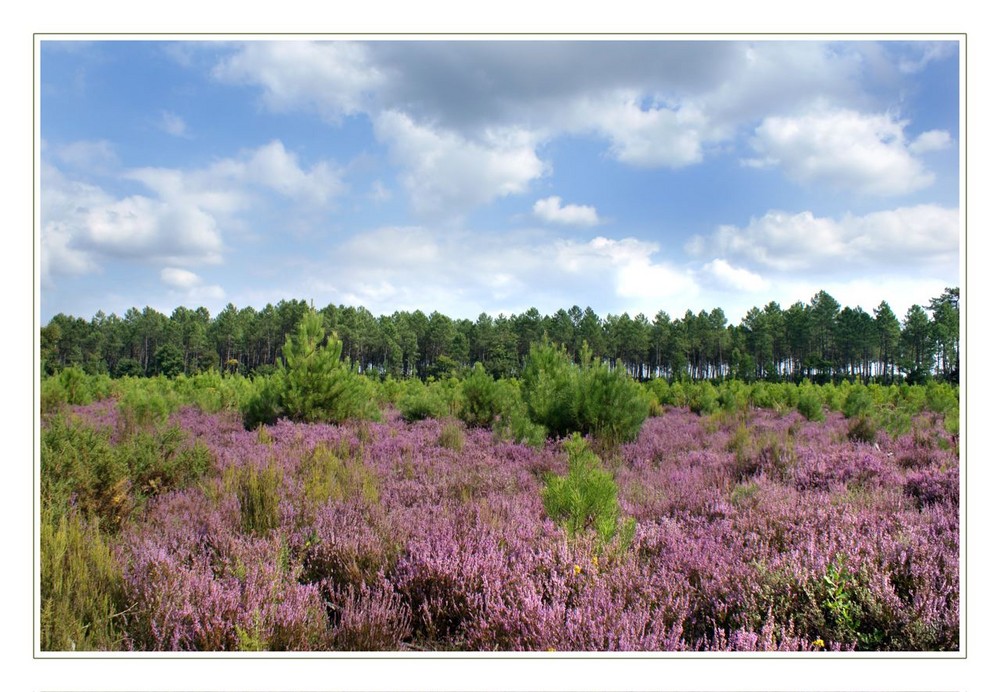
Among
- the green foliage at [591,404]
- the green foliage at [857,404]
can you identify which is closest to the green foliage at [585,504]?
the green foliage at [591,404]

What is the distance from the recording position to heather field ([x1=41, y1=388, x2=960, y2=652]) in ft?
7.98

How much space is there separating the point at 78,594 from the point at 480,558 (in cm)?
209

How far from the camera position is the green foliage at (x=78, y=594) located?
8.28 feet

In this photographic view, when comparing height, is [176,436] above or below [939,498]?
above

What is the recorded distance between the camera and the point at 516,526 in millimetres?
3586

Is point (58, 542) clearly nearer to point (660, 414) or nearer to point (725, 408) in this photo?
point (660, 414)

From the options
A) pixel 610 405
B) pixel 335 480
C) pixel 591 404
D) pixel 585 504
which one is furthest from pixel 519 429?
pixel 585 504

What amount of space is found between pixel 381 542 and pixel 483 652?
1.20 m

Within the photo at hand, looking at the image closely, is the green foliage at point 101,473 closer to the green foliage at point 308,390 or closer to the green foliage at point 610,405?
the green foliage at point 308,390

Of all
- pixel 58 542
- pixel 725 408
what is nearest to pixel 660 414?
pixel 725 408

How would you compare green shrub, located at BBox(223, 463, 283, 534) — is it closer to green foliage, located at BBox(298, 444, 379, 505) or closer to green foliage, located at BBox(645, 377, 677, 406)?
green foliage, located at BBox(298, 444, 379, 505)

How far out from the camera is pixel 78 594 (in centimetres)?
265

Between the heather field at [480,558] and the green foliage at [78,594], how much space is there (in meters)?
0.01

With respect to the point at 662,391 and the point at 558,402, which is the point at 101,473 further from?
the point at 662,391
